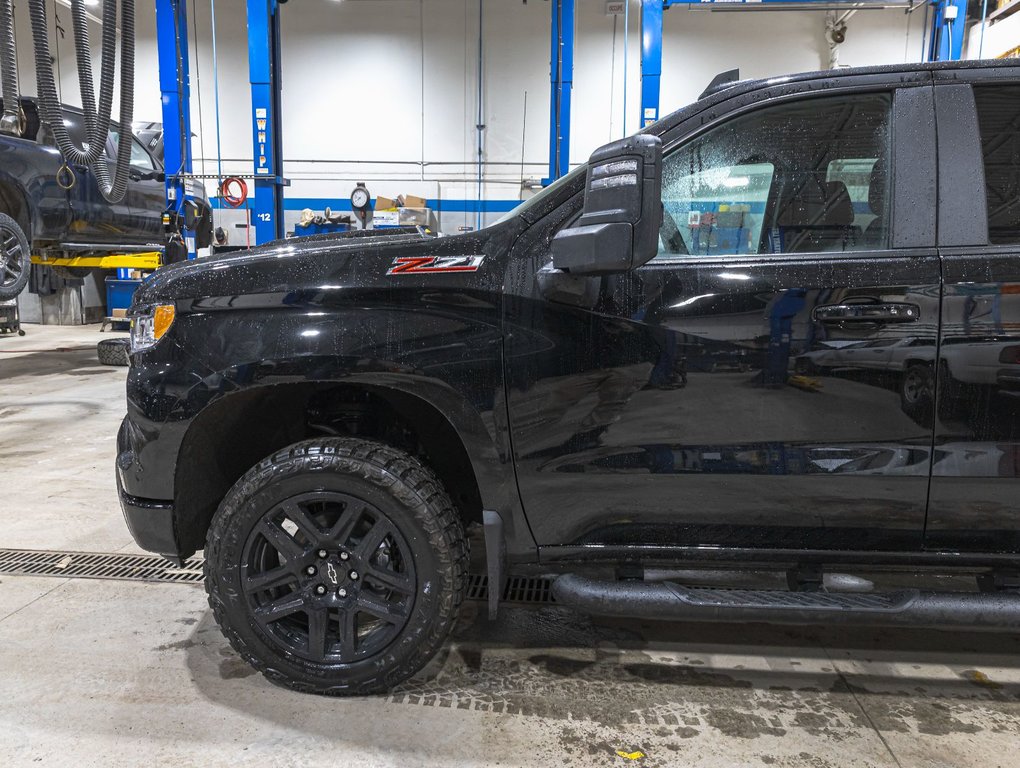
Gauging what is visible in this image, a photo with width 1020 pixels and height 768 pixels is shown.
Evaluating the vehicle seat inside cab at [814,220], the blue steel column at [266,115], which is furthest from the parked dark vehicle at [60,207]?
the vehicle seat inside cab at [814,220]

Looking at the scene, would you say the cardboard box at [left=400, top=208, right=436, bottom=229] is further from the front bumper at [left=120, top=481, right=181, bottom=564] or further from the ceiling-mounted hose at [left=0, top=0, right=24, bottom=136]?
the front bumper at [left=120, top=481, right=181, bottom=564]

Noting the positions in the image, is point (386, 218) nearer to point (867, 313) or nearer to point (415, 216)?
point (415, 216)

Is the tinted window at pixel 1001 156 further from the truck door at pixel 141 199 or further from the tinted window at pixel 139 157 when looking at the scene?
the tinted window at pixel 139 157

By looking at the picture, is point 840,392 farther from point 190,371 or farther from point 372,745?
point 190,371

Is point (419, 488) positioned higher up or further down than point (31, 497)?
higher up

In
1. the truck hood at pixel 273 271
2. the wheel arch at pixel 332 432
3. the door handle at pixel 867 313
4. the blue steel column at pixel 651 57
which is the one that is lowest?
the wheel arch at pixel 332 432

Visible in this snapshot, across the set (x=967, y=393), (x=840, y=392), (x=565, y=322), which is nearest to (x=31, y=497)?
(x=565, y=322)

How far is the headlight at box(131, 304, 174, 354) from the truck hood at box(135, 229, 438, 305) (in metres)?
0.03

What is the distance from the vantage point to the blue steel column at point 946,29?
22.9 feet

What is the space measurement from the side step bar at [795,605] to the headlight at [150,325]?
141cm

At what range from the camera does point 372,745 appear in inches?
76.5

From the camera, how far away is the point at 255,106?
6852 millimetres

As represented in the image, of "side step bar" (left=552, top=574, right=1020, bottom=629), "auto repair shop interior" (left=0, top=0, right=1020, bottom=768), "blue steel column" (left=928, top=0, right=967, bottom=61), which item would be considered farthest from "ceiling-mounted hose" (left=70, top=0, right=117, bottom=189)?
"blue steel column" (left=928, top=0, right=967, bottom=61)

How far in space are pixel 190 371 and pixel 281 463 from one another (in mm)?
380
